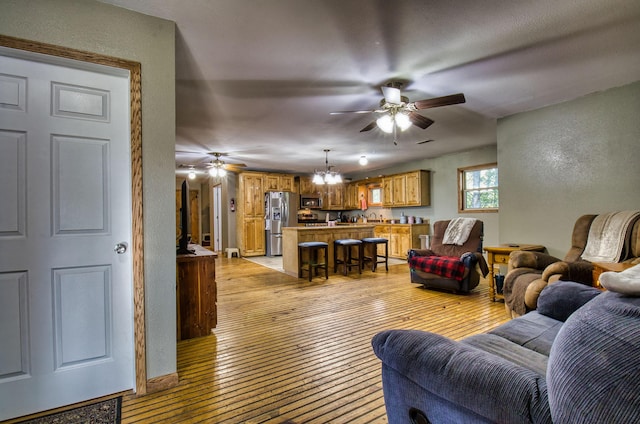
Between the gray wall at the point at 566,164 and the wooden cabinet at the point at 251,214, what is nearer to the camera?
the gray wall at the point at 566,164

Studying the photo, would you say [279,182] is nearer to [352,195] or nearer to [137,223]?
[352,195]

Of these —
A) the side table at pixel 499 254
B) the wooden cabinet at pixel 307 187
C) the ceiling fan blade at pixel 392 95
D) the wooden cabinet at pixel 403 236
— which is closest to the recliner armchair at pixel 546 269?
the side table at pixel 499 254

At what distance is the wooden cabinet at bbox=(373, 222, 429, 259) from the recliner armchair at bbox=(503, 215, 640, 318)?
12.9 ft

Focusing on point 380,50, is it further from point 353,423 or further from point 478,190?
point 478,190

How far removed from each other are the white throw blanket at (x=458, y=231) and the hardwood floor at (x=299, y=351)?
80 cm

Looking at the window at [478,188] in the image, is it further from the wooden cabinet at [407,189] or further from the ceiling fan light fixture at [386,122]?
the ceiling fan light fixture at [386,122]

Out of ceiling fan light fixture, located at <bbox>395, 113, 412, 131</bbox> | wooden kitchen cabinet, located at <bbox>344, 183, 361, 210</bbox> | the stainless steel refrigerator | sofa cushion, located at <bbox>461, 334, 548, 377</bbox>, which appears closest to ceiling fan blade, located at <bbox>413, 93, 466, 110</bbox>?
ceiling fan light fixture, located at <bbox>395, 113, 412, 131</bbox>

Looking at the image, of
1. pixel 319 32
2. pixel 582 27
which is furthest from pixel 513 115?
pixel 319 32

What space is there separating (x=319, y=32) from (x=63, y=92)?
5.60 feet

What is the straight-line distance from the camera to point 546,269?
2727 mm

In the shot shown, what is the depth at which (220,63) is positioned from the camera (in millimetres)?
2643

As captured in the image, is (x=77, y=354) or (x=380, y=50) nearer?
(x=77, y=354)

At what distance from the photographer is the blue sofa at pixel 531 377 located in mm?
677

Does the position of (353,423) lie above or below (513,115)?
below
